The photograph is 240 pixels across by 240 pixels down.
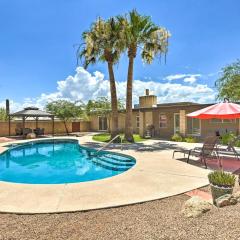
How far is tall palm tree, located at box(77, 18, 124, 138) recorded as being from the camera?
1800 cm

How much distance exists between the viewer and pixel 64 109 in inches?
1093

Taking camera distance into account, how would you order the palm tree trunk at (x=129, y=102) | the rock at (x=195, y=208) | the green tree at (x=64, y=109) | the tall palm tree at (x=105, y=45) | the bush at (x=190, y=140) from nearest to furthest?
the rock at (x=195, y=208) < the tall palm tree at (x=105, y=45) < the bush at (x=190, y=140) < the palm tree trunk at (x=129, y=102) < the green tree at (x=64, y=109)

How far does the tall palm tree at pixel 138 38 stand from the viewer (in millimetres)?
17594

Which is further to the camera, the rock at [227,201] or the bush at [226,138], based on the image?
the bush at [226,138]

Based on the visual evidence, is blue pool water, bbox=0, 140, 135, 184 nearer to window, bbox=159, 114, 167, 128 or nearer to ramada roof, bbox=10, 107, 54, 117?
ramada roof, bbox=10, 107, 54, 117

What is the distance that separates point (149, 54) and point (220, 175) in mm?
15824

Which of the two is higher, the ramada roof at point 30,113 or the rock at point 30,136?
the ramada roof at point 30,113

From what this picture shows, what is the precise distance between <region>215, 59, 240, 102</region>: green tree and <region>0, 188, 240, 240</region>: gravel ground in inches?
647

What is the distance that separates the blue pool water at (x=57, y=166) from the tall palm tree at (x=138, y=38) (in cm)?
618

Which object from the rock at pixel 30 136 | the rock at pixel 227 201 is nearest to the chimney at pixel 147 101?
the rock at pixel 30 136

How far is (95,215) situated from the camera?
15.9 ft

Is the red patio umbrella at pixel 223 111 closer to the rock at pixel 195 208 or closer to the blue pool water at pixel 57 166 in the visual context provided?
the blue pool water at pixel 57 166

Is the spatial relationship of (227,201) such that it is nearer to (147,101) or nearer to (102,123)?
(147,101)

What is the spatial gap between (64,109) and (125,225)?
24550mm
